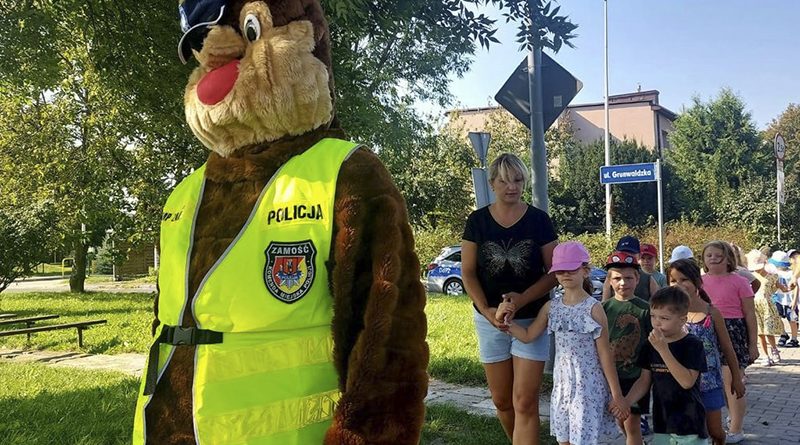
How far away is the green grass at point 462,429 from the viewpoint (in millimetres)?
4875

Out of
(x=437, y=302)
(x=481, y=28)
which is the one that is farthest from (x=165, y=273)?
(x=437, y=302)

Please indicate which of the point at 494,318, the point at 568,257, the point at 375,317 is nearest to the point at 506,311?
the point at 494,318

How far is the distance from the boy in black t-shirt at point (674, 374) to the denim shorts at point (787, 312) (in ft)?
25.4

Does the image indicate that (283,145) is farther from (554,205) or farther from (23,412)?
(554,205)

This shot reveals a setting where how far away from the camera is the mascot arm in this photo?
1.56 m

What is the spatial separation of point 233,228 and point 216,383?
422 millimetres

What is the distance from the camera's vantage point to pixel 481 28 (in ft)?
15.4

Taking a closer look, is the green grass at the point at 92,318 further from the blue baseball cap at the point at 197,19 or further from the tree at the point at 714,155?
the tree at the point at 714,155

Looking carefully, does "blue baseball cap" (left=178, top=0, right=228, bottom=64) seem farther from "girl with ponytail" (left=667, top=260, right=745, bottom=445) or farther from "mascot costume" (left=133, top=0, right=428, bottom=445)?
"girl with ponytail" (left=667, top=260, right=745, bottom=445)

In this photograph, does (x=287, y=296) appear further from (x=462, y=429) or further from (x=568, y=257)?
(x=462, y=429)

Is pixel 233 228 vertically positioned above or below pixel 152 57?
below

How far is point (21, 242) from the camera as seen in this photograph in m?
14.3

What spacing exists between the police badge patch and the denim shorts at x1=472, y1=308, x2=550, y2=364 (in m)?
2.56

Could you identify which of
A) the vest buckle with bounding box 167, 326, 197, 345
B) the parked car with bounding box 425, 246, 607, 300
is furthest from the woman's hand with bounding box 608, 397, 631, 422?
the parked car with bounding box 425, 246, 607, 300
